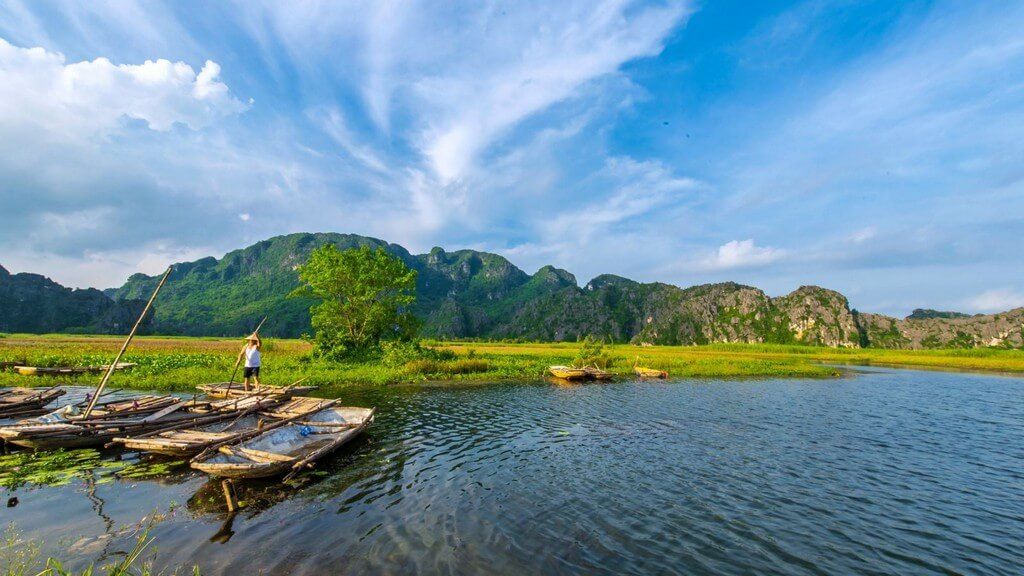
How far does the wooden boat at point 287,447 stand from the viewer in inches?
442

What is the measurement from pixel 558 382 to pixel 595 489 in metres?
27.4

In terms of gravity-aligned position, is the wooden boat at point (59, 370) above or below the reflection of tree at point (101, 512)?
above

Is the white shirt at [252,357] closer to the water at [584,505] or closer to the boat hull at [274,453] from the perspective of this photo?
the water at [584,505]

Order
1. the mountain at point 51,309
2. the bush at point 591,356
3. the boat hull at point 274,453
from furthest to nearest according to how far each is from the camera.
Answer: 1. the mountain at point 51,309
2. the bush at point 591,356
3. the boat hull at point 274,453

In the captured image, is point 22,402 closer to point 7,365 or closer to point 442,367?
point 7,365

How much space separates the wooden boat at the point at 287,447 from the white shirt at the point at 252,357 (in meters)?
6.08

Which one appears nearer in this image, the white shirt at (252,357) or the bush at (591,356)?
the white shirt at (252,357)

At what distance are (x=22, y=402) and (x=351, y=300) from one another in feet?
89.0

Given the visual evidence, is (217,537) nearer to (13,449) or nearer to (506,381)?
(13,449)

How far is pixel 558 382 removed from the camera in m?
40.2

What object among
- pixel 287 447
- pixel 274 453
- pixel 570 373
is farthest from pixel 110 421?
pixel 570 373

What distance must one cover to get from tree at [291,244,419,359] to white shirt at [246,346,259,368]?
1957cm

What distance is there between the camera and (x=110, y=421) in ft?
49.3

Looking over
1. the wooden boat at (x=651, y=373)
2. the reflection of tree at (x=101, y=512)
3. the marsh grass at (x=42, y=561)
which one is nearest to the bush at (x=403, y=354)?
the wooden boat at (x=651, y=373)
